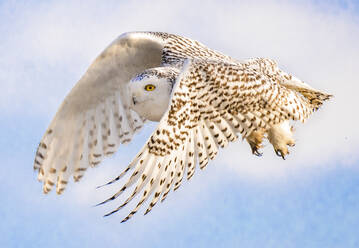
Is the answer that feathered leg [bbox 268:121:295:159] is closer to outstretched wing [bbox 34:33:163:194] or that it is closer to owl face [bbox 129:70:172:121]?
owl face [bbox 129:70:172:121]

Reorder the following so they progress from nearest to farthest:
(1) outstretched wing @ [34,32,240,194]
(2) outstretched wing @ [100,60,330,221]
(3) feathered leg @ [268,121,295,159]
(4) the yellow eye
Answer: (2) outstretched wing @ [100,60,330,221], (4) the yellow eye, (3) feathered leg @ [268,121,295,159], (1) outstretched wing @ [34,32,240,194]

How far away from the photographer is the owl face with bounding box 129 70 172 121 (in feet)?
23.9

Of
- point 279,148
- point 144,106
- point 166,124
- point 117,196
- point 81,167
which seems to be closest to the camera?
point 117,196

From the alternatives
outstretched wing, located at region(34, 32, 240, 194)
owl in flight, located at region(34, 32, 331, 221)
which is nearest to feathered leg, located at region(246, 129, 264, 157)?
owl in flight, located at region(34, 32, 331, 221)

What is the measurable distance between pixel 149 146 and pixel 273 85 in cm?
180

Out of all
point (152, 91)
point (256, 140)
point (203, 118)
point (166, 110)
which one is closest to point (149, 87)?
point (152, 91)

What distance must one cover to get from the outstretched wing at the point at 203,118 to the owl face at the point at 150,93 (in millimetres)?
316

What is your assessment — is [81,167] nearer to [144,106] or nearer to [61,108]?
[61,108]

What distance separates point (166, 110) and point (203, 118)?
1.52 ft

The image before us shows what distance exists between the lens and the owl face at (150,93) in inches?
287

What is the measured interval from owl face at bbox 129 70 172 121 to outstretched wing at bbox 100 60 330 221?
32 centimetres

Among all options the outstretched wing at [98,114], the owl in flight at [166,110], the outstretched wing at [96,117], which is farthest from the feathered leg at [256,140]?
the outstretched wing at [96,117]

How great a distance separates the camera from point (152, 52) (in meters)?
8.77

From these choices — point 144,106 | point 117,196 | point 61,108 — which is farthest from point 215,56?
point 117,196
